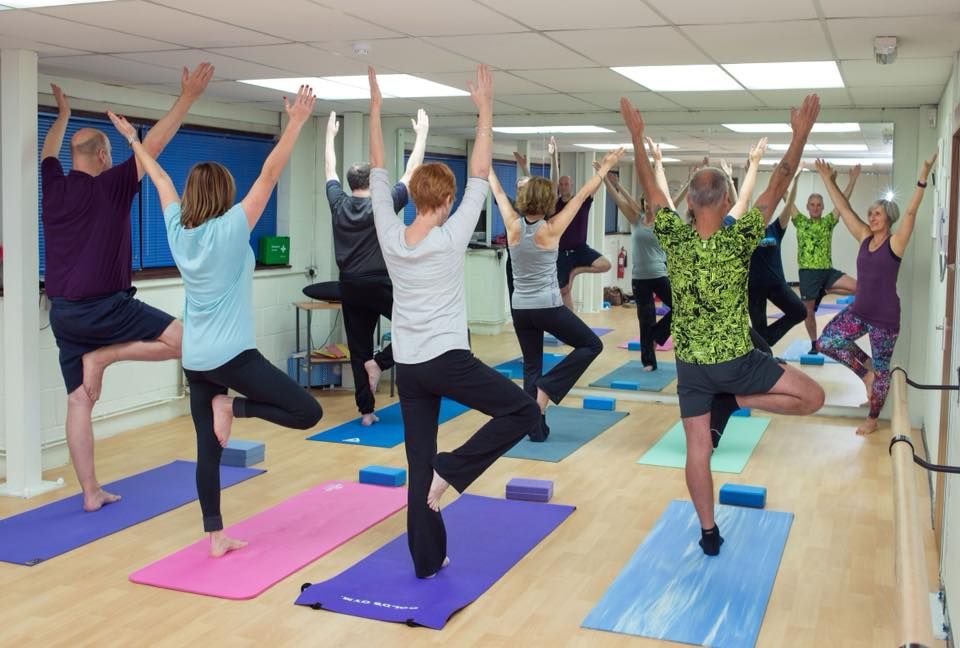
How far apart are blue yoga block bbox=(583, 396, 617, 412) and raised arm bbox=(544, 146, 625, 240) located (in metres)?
1.97

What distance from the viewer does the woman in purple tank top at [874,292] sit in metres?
5.83

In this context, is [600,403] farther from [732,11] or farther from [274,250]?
[732,11]

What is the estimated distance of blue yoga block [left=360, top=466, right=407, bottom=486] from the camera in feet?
16.4

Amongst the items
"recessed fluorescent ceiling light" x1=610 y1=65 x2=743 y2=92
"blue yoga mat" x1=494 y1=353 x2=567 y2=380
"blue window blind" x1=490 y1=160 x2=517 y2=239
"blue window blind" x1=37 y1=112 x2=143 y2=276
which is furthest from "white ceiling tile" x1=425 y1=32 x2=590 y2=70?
"blue window blind" x1=490 y1=160 x2=517 y2=239

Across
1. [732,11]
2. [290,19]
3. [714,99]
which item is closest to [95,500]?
[290,19]

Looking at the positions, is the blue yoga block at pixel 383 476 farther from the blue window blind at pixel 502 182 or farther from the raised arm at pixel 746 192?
the blue window blind at pixel 502 182

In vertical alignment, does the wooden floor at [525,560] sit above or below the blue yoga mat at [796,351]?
below

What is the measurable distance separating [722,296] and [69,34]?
310 centimetres

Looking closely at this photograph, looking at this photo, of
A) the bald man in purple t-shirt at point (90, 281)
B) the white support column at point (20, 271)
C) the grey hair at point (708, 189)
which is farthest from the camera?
the white support column at point (20, 271)

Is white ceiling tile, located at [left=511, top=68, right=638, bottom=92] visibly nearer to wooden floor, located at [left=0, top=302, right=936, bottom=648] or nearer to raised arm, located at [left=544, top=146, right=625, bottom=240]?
raised arm, located at [left=544, top=146, right=625, bottom=240]

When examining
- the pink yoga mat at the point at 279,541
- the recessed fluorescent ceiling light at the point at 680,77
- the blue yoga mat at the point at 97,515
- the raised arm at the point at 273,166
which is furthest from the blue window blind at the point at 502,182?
the raised arm at the point at 273,166

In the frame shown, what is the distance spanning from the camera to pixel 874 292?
591cm

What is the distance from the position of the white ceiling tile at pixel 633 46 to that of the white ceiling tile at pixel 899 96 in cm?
149

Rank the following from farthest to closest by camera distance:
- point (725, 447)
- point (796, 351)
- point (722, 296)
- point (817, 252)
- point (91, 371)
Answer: point (796, 351) < point (817, 252) < point (725, 447) < point (91, 371) < point (722, 296)
